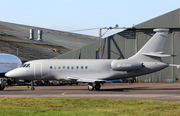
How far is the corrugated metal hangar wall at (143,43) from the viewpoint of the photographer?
48.2 metres

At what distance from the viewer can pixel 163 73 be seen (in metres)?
49.0

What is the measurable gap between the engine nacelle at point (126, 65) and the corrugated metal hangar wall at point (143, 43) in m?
21.1

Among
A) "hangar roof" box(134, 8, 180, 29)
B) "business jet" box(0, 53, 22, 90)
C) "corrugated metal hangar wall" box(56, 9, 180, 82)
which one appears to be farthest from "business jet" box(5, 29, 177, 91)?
"corrugated metal hangar wall" box(56, 9, 180, 82)

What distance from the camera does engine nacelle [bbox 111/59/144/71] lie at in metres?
28.9

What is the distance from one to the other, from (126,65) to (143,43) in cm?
2174

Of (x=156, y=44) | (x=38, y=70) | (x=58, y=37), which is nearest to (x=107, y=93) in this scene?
→ (x=156, y=44)

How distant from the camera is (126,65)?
1142 inches

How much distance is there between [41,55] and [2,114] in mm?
48341

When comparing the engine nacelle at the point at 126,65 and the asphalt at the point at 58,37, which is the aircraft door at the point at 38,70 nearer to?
the engine nacelle at the point at 126,65

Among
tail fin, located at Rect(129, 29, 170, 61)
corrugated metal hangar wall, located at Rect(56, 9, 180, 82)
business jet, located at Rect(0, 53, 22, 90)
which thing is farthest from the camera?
corrugated metal hangar wall, located at Rect(56, 9, 180, 82)

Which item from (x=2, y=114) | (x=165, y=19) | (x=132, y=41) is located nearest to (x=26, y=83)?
(x=132, y=41)

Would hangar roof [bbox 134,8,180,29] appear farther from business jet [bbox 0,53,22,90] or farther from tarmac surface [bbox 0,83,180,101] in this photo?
business jet [bbox 0,53,22,90]

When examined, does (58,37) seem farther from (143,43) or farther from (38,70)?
(38,70)

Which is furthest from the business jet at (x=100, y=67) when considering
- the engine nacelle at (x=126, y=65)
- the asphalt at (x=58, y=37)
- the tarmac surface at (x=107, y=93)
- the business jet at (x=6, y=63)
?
the asphalt at (x=58, y=37)
